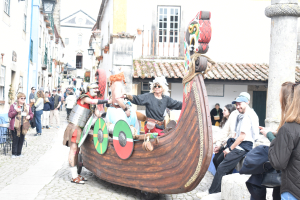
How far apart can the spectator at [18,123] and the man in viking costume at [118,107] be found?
3515 mm

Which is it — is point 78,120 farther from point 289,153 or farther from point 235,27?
point 235,27

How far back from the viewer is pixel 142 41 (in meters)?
14.9

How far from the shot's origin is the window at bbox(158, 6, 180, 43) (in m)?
15.2

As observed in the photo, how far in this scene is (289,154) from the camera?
8.75 ft

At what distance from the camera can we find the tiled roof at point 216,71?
44.3ft

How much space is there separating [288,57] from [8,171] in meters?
6.73

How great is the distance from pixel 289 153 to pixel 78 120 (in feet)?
14.2

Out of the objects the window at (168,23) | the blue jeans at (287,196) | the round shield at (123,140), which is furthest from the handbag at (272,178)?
the window at (168,23)

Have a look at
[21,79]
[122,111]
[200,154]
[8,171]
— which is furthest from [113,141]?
[21,79]

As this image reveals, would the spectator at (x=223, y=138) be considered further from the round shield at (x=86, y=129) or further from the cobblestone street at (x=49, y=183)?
the round shield at (x=86, y=129)

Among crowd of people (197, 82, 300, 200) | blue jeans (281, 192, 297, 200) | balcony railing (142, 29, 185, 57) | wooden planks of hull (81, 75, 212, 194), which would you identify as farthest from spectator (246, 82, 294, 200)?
balcony railing (142, 29, 185, 57)

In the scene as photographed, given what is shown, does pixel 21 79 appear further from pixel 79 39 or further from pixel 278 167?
pixel 79 39

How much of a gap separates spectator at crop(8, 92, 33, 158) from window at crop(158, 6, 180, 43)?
309 inches

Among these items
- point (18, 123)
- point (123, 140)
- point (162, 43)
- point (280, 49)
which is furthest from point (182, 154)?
point (162, 43)
